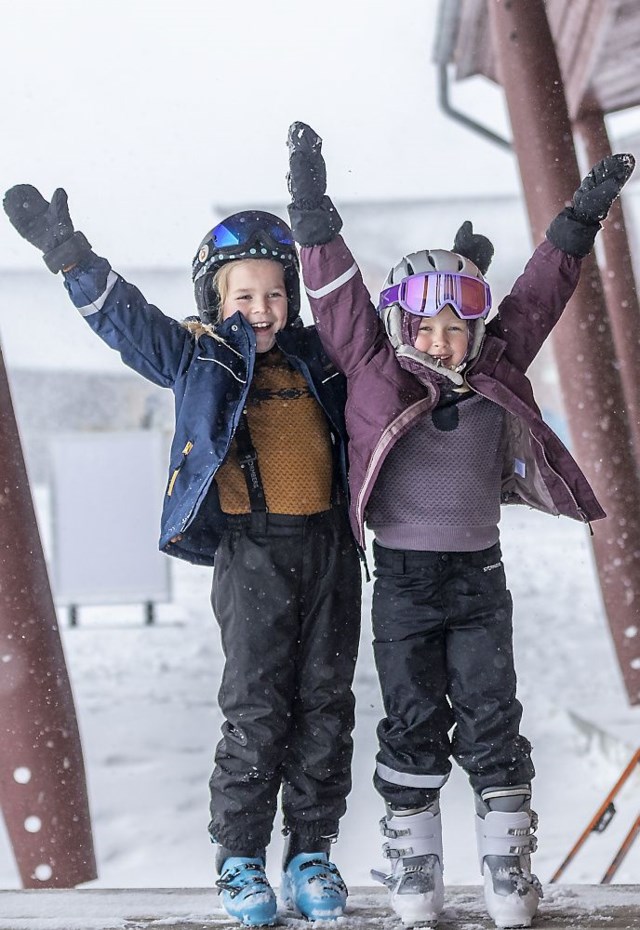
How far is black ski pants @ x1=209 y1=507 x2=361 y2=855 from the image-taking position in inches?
83.4

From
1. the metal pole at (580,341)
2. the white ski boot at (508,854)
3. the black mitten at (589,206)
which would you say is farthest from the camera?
the metal pole at (580,341)

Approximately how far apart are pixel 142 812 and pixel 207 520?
3165 millimetres

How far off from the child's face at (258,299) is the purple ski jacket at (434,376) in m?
0.13

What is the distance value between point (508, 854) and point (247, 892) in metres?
0.52

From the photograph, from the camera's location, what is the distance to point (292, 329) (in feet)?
7.52

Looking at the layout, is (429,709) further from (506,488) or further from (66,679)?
Result: (66,679)

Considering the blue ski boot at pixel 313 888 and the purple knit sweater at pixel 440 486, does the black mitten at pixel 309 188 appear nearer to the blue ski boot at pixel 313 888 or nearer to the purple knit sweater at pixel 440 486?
the purple knit sweater at pixel 440 486

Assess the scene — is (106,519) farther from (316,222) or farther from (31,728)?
(316,222)

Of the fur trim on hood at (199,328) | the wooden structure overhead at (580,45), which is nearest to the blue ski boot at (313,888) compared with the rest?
the fur trim on hood at (199,328)

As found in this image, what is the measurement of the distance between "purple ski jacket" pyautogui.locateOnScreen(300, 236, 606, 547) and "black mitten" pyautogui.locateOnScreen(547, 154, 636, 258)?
0.10ft

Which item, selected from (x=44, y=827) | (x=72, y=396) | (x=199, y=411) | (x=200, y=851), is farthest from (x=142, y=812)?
(x=72, y=396)

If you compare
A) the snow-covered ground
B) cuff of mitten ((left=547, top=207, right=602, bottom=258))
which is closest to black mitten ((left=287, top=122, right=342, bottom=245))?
cuff of mitten ((left=547, top=207, right=602, bottom=258))

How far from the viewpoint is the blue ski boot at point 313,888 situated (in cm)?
206

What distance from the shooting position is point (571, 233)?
7.18 ft
